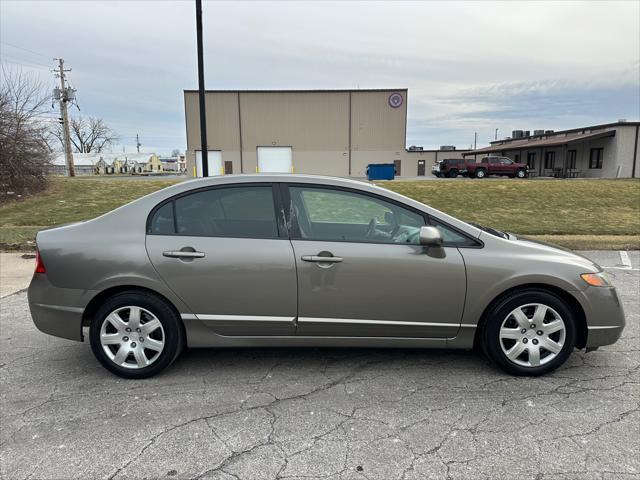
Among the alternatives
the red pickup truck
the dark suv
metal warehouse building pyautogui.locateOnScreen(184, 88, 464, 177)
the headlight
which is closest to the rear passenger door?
the headlight

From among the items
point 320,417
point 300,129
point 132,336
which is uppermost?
point 300,129

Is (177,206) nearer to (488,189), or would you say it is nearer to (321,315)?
(321,315)

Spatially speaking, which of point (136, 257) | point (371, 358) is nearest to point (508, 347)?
point (371, 358)

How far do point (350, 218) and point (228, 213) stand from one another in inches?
39.2

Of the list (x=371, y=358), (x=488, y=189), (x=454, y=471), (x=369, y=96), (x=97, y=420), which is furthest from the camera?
(x=369, y=96)

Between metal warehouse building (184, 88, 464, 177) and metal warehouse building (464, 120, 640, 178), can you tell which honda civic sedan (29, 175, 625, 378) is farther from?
metal warehouse building (184, 88, 464, 177)

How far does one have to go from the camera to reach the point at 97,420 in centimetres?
294

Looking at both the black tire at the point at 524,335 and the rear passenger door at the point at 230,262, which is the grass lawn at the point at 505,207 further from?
the rear passenger door at the point at 230,262

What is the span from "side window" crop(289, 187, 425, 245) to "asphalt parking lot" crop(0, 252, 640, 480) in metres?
1.10

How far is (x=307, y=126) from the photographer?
4609 centimetres

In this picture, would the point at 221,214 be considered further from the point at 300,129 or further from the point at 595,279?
the point at 300,129

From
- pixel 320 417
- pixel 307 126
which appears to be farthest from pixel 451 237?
pixel 307 126

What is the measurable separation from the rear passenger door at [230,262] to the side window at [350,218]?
0.64ft

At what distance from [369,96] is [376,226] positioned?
4467cm
